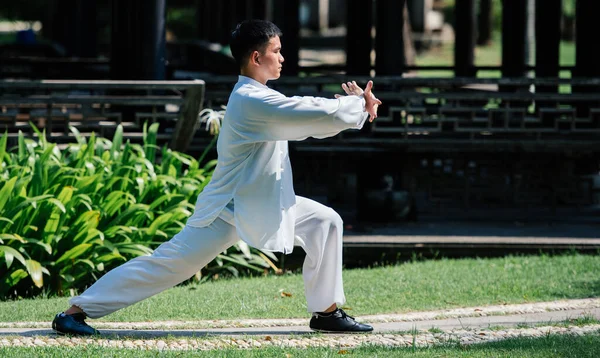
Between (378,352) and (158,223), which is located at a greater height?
(158,223)

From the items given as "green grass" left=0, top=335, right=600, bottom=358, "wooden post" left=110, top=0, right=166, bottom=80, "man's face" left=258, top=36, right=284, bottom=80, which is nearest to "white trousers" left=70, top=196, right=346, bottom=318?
"green grass" left=0, top=335, right=600, bottom=358

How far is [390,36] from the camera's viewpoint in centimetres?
1125

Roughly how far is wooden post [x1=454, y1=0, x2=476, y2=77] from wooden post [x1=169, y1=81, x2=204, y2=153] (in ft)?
21.7

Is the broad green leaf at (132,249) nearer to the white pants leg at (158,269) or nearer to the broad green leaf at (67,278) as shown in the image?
the broad green leaf at (67,278)

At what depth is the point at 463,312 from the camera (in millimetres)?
7406

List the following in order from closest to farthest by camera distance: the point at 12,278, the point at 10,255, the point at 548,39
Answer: the point at 10,255
the point at 12,278
the point at 548,39

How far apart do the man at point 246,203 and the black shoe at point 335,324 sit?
1.25 ft

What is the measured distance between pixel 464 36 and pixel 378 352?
11284 millimetres

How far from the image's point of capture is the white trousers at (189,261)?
602 centimetres

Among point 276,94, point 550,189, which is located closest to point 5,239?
point 276,94

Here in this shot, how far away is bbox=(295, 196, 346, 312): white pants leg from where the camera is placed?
6145 millimetres

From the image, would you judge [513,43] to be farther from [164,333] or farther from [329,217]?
[164,333]

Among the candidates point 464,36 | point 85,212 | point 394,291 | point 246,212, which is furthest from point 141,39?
point 464,36

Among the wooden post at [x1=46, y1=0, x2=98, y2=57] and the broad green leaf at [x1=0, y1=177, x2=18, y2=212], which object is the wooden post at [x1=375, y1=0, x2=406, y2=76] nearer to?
the broad green leaf at [x1=0, y1=177, x2=18, y2=212]
